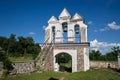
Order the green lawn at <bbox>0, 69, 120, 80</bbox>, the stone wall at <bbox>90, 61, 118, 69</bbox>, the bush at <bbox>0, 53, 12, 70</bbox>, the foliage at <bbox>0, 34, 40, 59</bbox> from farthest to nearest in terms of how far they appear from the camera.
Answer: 1. the foliage at <bbox>0, 34, 40, 59</bbox>
2. the stone wall at <bbox>90, 61, 118, 69</bbox>
3. the bush at <bbox>0, 53, 12, 70</bbox>
4. the green lawn at <bbox>0, 69, 120, 80</bbox>

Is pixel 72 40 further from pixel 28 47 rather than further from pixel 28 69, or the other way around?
pixel 28 47

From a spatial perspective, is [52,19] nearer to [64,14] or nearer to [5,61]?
[64,14]

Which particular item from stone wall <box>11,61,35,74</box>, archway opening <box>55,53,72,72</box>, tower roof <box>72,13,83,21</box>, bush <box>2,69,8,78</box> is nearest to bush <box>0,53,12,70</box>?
bush <box>2,69,8,78</box>

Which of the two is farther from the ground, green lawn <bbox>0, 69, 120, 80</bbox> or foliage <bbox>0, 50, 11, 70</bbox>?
foliage <bbox>0, 50, 11, 70</bbox>

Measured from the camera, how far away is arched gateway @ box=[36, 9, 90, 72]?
55.4 ft

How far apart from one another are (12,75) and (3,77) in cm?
119

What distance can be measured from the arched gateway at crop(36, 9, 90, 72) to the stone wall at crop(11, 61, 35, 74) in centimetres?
84

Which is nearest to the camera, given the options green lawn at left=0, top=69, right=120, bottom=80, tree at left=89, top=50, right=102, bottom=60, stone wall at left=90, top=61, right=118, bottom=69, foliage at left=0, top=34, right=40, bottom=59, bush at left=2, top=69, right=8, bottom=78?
bush at left=2, top=69, right=8, bottom=78

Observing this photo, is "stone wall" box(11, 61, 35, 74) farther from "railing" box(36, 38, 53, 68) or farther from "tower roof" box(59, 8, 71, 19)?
"tower roof" box(59, 8, 71, 19)

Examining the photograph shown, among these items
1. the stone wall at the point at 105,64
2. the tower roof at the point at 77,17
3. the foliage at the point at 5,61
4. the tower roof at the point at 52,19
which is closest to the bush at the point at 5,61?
the foliage at the point at 5,61

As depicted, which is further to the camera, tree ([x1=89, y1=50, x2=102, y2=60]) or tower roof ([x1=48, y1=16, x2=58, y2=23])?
tree ([x1=89, y1=50, x2=102, y2=60])

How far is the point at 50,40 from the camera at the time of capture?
1931 centimetres

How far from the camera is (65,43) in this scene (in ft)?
58.4

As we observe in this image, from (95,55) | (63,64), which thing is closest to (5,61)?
(63,64)
